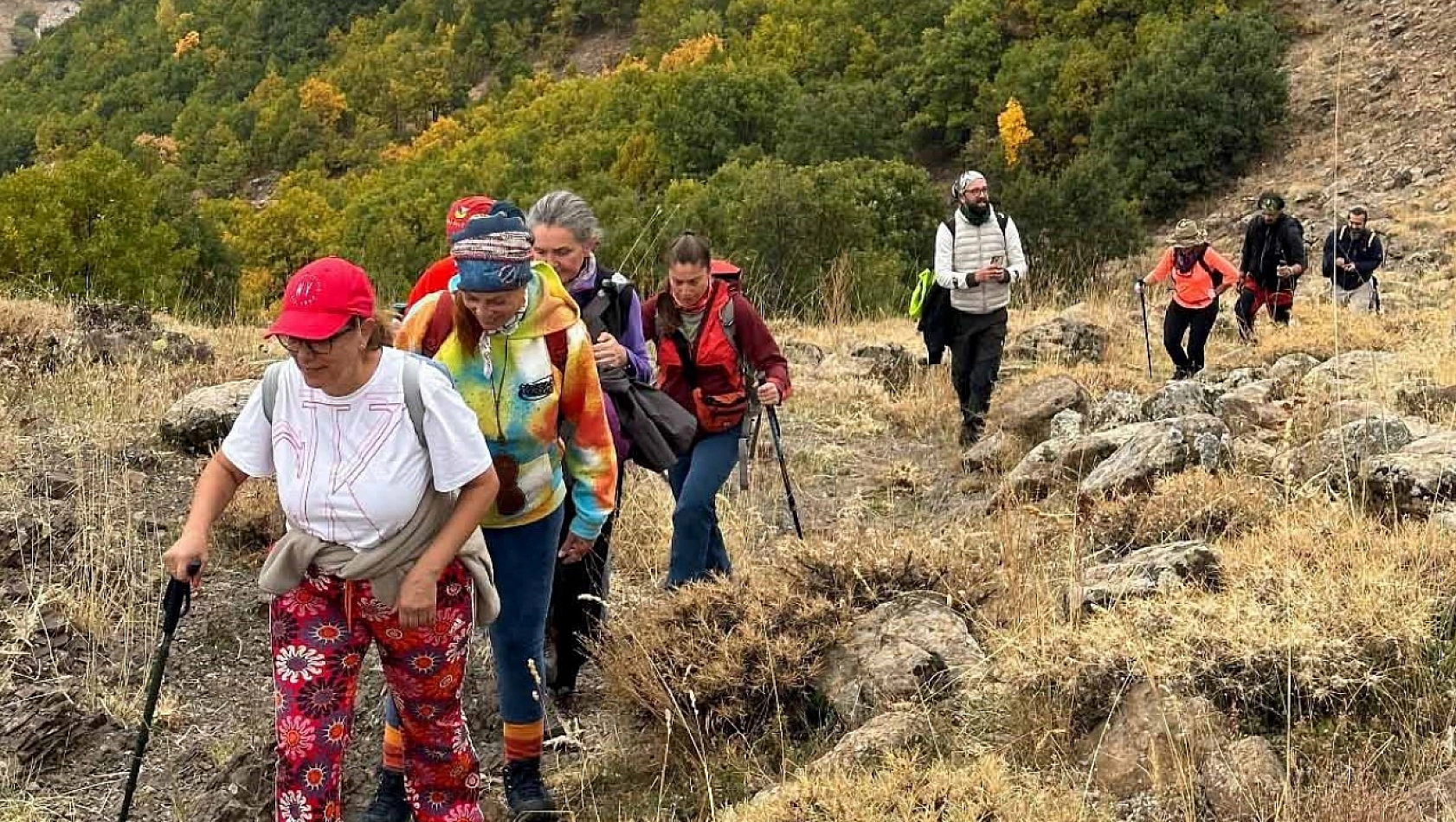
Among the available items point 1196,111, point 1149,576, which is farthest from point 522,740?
point 1196,111

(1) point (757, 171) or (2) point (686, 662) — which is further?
(1) point (757, 171)

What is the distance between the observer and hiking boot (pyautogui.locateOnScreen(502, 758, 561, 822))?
3.47 m

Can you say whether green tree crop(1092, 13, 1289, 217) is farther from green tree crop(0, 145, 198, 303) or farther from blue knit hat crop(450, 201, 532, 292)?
blue knit hat crop(450, 201, 532, 292)

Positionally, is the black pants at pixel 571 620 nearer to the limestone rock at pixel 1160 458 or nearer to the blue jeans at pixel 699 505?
the blue jeans at pixel 699 505

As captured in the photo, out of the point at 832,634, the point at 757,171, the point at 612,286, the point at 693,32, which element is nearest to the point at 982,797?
the point at 832,634

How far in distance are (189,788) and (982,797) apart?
7.90ft

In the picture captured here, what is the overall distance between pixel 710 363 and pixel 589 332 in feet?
2.49

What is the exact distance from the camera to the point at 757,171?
2378 cm

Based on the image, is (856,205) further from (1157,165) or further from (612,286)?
(612,286)

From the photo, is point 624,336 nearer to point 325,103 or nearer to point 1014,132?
point 1014,132

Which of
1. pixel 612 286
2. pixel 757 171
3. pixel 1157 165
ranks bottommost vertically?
pixel 1157 165

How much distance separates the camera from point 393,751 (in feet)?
11.3

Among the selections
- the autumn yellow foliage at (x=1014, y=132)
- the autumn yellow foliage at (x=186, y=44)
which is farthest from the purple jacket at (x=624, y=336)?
the autumn yellow foliage at (x=186, y=44)

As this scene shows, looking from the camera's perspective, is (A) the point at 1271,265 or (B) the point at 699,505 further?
→ (A) the point at 1271,265
